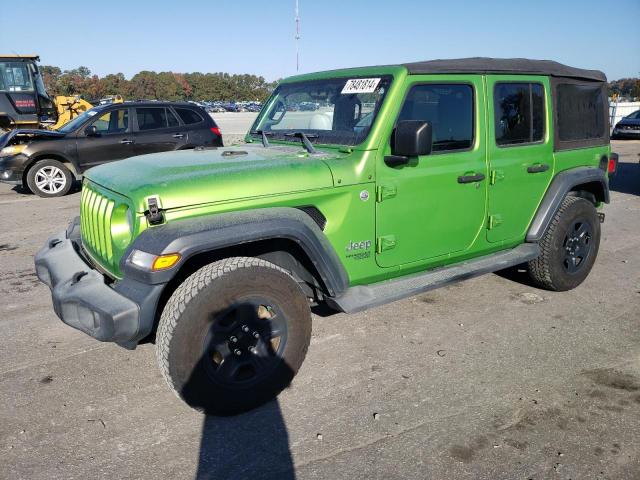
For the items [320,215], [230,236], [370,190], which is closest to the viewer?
[230,236]

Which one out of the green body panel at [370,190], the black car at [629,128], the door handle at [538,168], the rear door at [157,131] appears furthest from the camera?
the black car at [629,128]

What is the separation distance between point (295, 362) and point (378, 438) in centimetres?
65

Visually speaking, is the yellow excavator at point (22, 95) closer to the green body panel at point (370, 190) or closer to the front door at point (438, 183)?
the green body panel at point (370, 190)

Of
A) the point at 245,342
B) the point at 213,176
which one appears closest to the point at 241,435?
the point at 245,342

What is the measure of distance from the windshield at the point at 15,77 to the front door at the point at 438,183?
52.3ft

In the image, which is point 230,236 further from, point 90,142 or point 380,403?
point 90,142

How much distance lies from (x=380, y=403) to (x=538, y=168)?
2.39m

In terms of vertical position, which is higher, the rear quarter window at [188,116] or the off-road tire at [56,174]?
the rear quarter window at [188,116]

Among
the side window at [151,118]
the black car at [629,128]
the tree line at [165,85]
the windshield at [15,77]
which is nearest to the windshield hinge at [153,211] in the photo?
the side window at [151,118]

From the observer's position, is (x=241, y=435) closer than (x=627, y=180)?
Yes

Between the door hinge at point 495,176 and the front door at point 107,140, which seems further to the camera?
the front door at point 107,140

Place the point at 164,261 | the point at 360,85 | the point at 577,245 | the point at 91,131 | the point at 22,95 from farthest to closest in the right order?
the point at 22,95 → the point at 91,131 → the point at 577,245 → the point at 360,85 → the point at 164,261

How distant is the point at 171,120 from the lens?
9.91 m

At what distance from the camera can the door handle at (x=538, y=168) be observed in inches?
161
